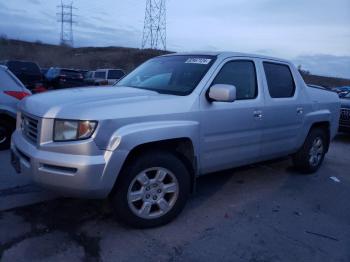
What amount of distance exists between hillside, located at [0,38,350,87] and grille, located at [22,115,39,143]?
48195 mm

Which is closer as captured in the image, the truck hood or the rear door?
the truck hood

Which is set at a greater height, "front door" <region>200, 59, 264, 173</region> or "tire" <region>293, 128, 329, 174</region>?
"front door" <region>200, 59, 264, 173</region>

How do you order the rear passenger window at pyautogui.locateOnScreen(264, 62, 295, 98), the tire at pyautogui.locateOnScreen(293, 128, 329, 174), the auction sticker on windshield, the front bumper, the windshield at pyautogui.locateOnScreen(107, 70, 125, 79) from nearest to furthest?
the front bumper, the auction sticker on windshield, the rear passenger window at pyautogui.locateOnScreen(264, 62, 295, 98), the tire at pyautogui.locateOnScreen(293, 128, 329, 174), the windshield at pyautogui.locateOnScreen(107, 70, 125, 79)

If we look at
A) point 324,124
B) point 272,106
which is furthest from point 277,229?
point 324,124

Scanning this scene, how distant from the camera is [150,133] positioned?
11.8ft

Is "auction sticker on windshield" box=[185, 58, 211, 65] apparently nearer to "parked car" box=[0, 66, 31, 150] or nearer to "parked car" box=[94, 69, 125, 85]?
"parked car" box=[0, 66, 31, 150]

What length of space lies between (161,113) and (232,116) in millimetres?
1054

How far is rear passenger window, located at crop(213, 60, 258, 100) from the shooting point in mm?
4566

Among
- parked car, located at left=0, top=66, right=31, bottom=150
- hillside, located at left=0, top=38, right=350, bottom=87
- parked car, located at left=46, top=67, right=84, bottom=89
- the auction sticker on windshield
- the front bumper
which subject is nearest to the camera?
the front bumper

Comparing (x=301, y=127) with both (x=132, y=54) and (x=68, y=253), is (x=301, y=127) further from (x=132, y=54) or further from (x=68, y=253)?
(x=132, y=54)

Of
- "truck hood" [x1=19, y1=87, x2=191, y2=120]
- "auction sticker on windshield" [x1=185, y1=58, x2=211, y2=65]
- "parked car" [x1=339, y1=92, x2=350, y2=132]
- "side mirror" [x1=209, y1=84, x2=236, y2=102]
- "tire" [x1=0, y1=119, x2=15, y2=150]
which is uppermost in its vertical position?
"auction sticker on windshield" [x1=185, y1=58, x2=211, y2=65]

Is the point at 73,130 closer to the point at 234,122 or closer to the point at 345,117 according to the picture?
the point at 234,122

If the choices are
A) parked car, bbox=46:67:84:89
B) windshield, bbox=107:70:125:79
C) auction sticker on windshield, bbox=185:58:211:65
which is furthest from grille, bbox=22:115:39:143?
windshield, bbox=107:70:125:79

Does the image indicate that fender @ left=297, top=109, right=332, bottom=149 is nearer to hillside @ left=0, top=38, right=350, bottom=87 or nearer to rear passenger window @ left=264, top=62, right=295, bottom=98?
rear passenger window @ left=264, top=62, right=295, bottom=98
